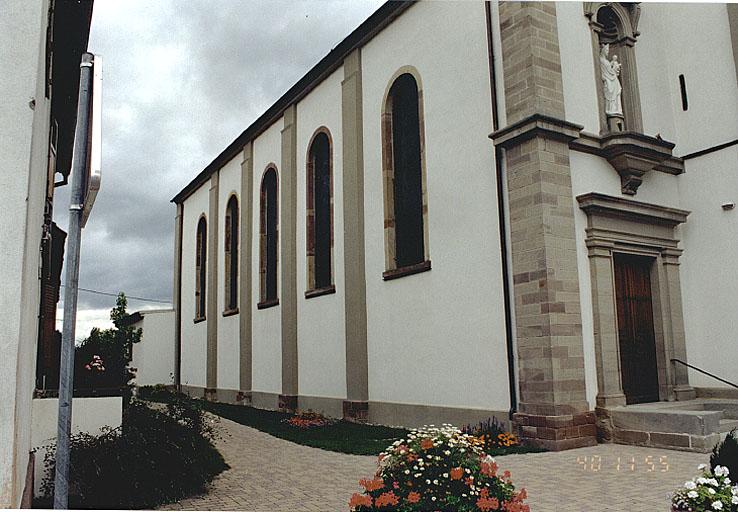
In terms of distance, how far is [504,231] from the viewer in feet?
37.0

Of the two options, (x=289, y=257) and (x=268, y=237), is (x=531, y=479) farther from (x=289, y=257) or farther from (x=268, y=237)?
(x=268, y=237)

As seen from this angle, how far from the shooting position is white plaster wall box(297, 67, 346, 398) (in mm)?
16141

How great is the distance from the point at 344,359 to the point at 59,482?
12.9 m

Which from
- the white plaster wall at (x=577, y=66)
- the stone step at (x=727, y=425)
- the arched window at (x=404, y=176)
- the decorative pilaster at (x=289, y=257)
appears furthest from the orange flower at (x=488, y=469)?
the decorative pilaster at (x=289, y=257)

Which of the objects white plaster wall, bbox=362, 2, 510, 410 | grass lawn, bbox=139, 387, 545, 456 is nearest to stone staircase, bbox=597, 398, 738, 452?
grass lawn, bbox=139, 387, 545, 456

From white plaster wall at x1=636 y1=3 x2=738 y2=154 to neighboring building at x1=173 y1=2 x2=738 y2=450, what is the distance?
4 centimetres

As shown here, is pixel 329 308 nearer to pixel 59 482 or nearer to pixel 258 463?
pixel 258 463

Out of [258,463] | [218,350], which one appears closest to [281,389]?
[218,350]

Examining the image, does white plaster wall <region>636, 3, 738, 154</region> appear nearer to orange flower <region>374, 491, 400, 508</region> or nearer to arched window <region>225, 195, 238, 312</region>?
orange flower <region>374, 491, 400, 508</region>

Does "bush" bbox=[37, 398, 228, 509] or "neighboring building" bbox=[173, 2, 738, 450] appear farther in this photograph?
"neighboring building" bbox=[173, 2, 738, 450]

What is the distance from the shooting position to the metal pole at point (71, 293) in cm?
289

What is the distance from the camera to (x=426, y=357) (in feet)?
42.3

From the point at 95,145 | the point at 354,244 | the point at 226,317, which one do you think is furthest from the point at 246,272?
the point at 95,145

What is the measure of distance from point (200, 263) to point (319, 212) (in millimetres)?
12147
